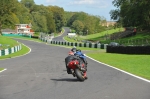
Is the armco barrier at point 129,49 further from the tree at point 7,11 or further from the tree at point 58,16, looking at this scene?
the tree at point 58,16

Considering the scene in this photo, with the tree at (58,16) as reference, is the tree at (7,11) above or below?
below

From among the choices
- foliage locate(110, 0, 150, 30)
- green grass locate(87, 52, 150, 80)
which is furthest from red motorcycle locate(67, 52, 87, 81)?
foliage locate(110, 0, 150, 30)

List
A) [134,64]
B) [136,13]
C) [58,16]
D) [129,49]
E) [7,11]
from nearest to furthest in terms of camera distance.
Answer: [134,64] → [129,49] → [136,13] → [7,11] → [58,16]

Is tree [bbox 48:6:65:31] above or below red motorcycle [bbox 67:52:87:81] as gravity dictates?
above

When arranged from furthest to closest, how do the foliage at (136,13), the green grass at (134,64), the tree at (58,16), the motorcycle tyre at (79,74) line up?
the tree at (58,16)
the foliage at (136,13)
the green grass at (134,64)
the motorcycle tyre at (79,74)

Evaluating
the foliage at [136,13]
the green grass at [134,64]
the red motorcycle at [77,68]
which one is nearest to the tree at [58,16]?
the foliage at [136,13]

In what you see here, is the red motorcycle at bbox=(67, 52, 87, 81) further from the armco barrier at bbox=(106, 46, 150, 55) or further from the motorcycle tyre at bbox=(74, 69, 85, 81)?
the armco barrier at bbox=(106, 46, 150, 55)

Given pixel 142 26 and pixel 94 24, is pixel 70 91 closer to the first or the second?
pixel 142 26

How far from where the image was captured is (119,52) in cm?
3397

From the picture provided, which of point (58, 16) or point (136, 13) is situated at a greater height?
point (58, 16)

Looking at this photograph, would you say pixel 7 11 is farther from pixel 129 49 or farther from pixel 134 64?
pixel 134 64

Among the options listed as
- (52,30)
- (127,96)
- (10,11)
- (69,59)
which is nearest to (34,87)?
(69,59)

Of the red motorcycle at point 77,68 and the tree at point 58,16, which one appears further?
the tree at point 58,16

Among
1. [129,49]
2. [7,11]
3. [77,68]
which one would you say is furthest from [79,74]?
[7,11]
